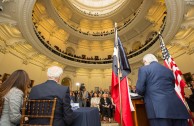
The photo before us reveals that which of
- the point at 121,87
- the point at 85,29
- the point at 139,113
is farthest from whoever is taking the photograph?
the point at 85,29

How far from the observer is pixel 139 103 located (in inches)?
134

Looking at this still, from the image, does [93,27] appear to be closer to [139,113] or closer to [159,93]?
[139,113]

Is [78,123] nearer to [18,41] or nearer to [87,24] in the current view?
[18,41]

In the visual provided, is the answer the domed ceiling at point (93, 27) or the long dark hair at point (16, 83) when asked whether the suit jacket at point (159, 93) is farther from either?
the domed ceiling at point (93, 27)

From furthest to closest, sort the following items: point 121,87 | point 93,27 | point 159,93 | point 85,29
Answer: point 93,27 < point 85,29 < point 121,87 < point 159,93

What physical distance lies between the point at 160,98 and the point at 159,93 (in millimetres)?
90

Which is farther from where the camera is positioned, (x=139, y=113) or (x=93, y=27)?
(x=93, y=27)

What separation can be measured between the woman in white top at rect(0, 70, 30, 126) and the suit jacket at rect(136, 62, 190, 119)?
2097 millimetres

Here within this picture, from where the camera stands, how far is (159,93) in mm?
2453

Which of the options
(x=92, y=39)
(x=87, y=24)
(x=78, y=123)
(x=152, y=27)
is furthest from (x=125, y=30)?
(x=78, y=123)

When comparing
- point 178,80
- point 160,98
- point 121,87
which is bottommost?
point 160,98

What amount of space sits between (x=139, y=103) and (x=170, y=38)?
9598 millimetres

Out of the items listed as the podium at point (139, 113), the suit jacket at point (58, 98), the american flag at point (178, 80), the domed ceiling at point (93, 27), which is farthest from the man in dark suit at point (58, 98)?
the domed ceiling at point (93, 27)

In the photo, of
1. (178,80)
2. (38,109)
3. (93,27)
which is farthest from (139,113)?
(93,27)
